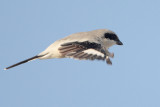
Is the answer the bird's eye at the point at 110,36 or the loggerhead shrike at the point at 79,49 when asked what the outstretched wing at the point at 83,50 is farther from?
the bird's eye at the point at 110,36

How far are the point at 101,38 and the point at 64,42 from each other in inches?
45.9

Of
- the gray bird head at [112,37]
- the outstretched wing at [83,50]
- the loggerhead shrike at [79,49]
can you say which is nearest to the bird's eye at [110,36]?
the gray bird head at [112,37]

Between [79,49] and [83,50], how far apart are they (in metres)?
0.08

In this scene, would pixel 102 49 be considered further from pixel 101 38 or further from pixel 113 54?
pixel 101 38

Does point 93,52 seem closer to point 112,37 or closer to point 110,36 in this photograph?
point 110,36

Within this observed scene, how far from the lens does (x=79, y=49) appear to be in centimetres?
694

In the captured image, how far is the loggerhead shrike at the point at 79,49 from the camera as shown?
6641 millimetres

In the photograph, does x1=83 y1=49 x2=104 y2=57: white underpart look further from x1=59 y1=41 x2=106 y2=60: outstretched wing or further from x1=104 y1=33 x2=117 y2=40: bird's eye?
x1=104 y1=33 x2=117 y2=40: bird's eye

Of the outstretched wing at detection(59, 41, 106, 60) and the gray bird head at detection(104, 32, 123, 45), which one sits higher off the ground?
the gray bird head at detection(104, 32, 123, 45)

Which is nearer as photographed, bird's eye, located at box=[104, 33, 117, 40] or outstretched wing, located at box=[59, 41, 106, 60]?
outstretched wing, located at box=[59, 41, 106, 60]

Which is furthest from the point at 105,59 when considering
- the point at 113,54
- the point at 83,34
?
the point at 83,34

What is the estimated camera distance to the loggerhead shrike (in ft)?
21.8

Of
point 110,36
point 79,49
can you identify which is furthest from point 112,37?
point 79,49

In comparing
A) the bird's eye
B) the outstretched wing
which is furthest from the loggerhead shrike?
the bird's eye
